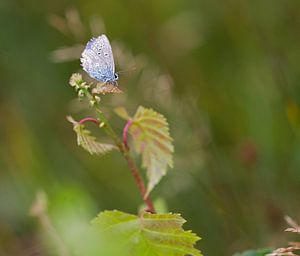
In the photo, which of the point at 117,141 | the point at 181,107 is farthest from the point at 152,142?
the point at 181,107

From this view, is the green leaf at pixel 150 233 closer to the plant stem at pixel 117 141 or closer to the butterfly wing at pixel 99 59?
the plant stem at pixel 117 141

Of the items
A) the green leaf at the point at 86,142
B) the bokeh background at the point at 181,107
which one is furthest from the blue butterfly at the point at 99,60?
the bokeh background at the point at 181,107

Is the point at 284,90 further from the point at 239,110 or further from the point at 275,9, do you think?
the point at 275,9

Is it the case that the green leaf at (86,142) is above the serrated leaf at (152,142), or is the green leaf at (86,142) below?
below

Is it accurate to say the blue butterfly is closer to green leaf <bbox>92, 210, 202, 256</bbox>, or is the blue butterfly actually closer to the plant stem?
the plant stem

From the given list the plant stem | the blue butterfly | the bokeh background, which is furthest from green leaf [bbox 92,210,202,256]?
the bokeh background

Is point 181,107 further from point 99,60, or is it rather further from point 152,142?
point 99,60

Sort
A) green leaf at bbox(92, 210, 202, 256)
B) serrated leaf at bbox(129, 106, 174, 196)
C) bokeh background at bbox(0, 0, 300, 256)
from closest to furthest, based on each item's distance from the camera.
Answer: green leaf at bbox(92, 210, 202, 256) < serrated leaf at bbox(129, 106, 174, 196) < bokeh background at bbox(0, 0, 300, 256)

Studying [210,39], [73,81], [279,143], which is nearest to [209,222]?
[279,143]
